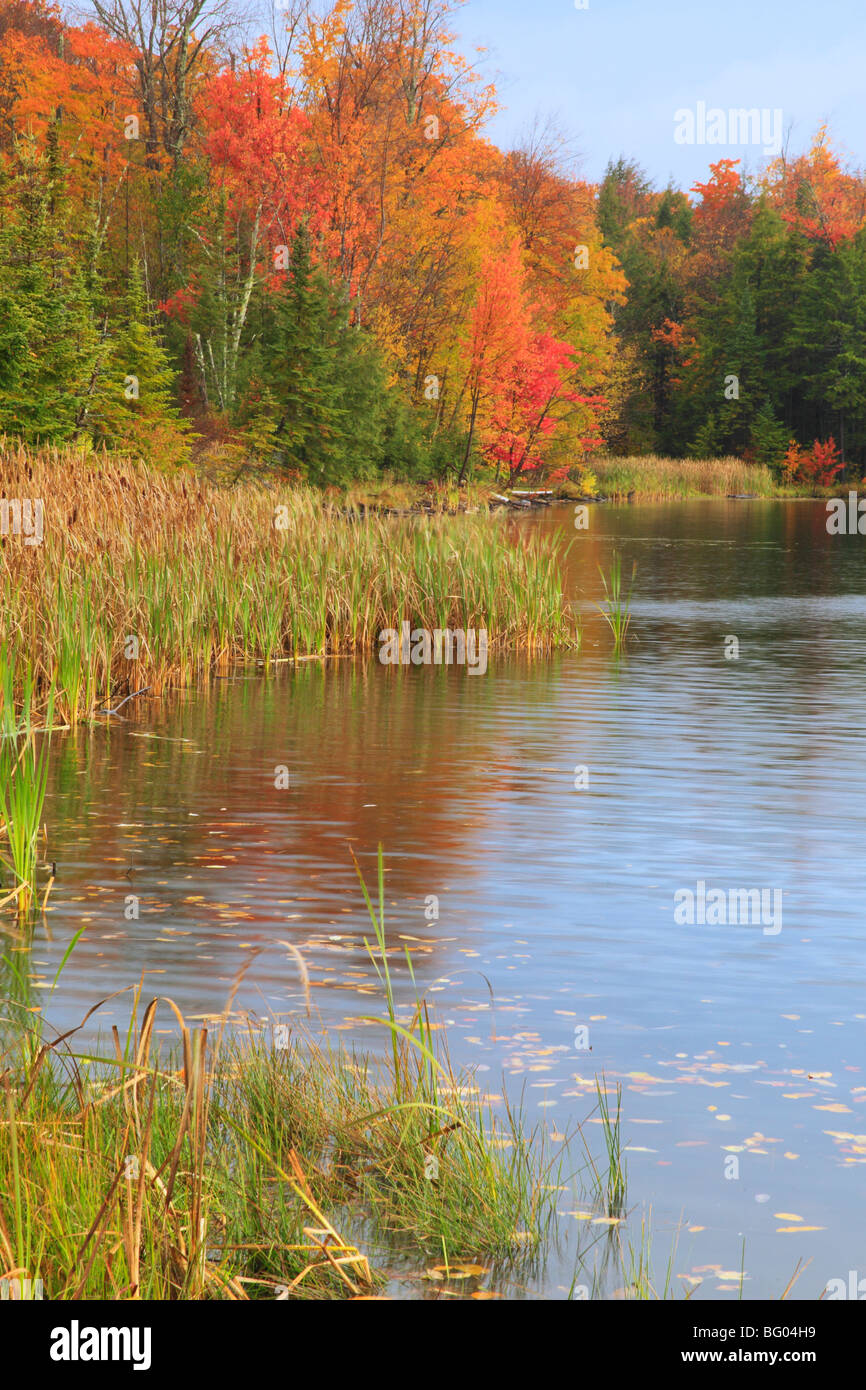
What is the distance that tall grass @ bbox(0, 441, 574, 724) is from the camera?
14.2m

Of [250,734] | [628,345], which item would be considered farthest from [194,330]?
[628,345]

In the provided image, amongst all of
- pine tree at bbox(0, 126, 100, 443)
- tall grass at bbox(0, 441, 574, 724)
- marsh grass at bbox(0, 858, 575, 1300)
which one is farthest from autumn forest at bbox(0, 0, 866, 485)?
marsh grass at bbox(0, 858, 575, 1300)

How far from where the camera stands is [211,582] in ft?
56.3

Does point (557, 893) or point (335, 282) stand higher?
point (335, 282)

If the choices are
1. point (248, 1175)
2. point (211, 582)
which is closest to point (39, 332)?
point (211, 582)

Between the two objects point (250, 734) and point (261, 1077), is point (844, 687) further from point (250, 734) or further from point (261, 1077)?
point (261, 1077)

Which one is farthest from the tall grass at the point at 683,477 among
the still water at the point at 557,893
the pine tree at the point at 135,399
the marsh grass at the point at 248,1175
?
the marsh grass at the point at 248,1175

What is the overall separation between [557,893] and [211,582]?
886 centimetres

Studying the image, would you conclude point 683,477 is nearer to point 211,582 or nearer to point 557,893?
point 211,582

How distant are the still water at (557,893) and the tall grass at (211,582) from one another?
1.85 ft

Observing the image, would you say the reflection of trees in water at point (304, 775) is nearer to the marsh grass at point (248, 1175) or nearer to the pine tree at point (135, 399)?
the marsh grass at point (248, 1175)
